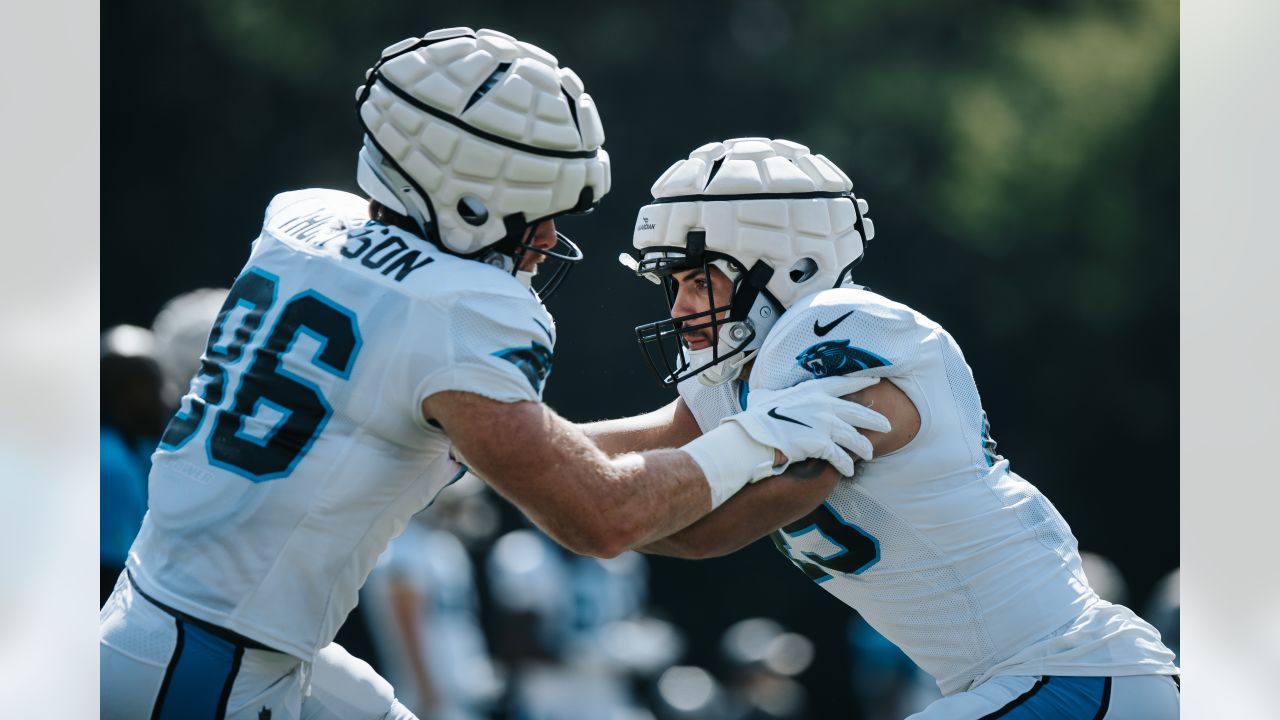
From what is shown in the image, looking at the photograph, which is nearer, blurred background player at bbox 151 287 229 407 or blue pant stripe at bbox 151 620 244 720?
blue pant stripe at bbox 151 620 244 720

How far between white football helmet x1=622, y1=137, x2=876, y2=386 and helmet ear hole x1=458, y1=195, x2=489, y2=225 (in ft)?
2.12

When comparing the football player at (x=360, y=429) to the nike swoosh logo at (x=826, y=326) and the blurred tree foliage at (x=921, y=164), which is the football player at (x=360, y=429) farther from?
the blurred tree foliage at (x=921, y=164)

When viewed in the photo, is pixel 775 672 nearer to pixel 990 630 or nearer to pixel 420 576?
pixel 420 576

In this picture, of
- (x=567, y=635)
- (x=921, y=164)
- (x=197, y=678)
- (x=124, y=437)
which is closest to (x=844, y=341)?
(x=197, y=678)

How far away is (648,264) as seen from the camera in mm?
3133

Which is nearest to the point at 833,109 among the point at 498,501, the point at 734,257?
the point at 498,501

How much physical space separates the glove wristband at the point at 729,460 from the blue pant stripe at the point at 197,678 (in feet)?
2.92

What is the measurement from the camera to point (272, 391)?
2258 mm

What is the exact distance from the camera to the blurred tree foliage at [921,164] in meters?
5.39

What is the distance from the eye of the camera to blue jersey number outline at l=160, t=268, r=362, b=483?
2.24 m

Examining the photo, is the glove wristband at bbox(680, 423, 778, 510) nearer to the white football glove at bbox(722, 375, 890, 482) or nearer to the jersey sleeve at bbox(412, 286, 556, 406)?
the white football glove at bbox(722, 375, 890, 482)

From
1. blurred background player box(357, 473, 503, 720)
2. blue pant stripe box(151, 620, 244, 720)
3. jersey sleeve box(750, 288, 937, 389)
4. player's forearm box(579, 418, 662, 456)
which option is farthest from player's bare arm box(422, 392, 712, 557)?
blurred background player box(357, 473, 503, 720)

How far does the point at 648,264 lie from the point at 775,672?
2831 mm

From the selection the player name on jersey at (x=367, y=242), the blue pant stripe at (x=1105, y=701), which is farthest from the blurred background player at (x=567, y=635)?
the player name on jersey at (x=367, y=242)
